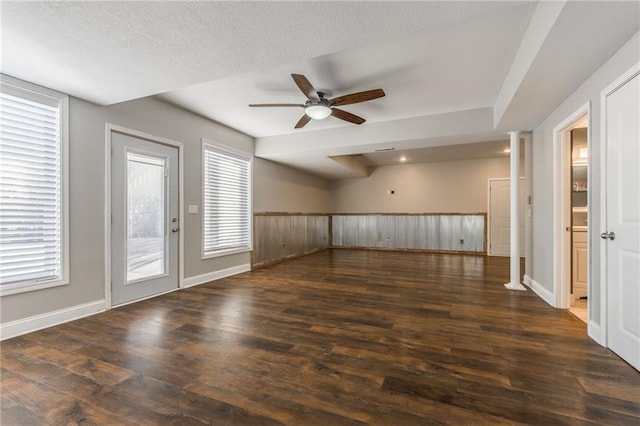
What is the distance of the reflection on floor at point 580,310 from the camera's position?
2.84 metres

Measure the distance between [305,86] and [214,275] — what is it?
3.36m

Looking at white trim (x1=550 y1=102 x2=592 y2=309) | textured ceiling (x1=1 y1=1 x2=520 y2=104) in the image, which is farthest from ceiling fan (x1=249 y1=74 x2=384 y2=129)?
white trim (x1=550 y1=102 x2=592 y2=309)

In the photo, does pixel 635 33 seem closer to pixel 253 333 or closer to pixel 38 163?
pixel 253 333

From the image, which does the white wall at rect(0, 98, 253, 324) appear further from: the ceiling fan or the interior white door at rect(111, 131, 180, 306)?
the ceiling fan

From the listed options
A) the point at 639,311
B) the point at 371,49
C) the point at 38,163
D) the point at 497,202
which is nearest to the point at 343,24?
the point at 371,49

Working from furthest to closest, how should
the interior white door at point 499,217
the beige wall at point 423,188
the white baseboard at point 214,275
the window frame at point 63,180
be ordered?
the beige wall at point 423,188
the interior white door at point 499,217
the white baseboard at point 214,275
the window frame at point 63,180

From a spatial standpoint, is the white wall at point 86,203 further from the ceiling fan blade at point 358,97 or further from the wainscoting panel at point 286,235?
the wainscoting panel at point 286,235

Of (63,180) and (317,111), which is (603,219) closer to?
(317,111)

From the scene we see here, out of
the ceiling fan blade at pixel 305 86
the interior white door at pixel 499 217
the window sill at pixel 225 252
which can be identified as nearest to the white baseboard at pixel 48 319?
the window sill at pixel 225 252

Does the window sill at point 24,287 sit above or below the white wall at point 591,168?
below

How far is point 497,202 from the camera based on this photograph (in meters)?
7.17

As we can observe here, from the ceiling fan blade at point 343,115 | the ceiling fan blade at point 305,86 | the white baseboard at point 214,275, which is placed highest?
the ceiling fan blade at point 343,115

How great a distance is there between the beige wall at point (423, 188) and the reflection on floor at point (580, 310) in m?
4.35

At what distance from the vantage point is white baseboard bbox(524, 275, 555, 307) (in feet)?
10.7
